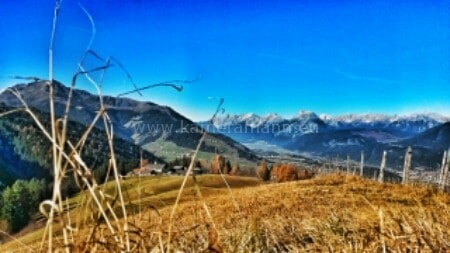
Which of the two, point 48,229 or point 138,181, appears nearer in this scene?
point 48,229

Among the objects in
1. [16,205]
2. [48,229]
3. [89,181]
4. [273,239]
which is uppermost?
[89,181]

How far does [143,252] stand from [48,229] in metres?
0.38

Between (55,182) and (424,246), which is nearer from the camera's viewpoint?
(55,182)

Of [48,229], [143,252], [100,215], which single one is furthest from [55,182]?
[143,252]

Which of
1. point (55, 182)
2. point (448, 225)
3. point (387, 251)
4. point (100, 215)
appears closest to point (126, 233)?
point (100, 215)

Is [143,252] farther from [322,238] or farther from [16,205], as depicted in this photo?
[16,205]

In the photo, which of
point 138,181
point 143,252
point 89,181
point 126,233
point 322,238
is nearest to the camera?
point 89,181

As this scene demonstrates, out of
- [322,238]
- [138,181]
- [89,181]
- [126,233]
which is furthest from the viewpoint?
[322,238]

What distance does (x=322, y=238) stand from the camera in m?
3.23

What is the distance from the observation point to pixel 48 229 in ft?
4.44

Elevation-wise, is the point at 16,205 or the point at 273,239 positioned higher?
the point at 273,239

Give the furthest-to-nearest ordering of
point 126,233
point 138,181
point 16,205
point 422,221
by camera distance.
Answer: point 16,205 < point 422,221 < point 138,181 < point 126,233

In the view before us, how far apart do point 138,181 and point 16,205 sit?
201 meters

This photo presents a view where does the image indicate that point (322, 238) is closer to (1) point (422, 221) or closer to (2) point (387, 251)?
(1) point (422, 221)
